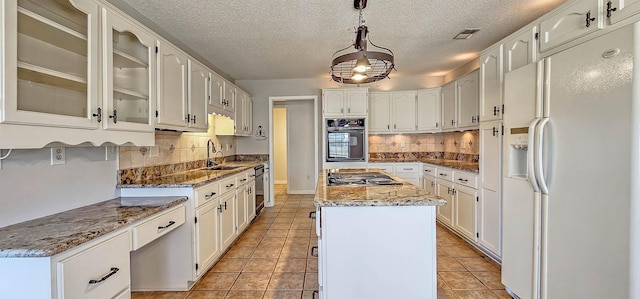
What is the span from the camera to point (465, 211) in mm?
3182

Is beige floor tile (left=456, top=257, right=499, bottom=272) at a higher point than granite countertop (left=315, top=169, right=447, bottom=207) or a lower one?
lower

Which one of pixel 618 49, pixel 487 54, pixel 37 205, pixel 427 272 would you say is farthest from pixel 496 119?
pixel 37 205

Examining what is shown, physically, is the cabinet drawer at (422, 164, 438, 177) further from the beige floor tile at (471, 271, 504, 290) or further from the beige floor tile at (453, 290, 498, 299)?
the beige floor tile at (453, 290, 498, 299)

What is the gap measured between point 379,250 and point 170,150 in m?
2.41

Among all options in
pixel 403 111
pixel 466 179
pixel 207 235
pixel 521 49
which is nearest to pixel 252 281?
pixel 207 235

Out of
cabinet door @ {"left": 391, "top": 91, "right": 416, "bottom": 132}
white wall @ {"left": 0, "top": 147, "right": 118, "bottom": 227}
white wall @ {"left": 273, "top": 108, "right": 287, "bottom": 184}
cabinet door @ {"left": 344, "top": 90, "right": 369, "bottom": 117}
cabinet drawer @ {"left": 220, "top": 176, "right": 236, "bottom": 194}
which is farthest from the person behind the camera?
white wall @ {"left": 273, "top": 108, "right": 287, "bottom": 184}

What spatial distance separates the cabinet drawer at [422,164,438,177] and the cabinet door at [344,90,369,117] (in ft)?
4.11

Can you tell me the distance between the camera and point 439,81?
496 centimetres

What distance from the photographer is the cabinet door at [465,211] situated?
3018 millimetres

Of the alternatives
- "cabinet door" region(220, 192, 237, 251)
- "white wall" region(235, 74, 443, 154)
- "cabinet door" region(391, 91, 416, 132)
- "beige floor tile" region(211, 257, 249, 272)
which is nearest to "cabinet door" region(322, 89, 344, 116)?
"white wall" region(235, 74, 443, 154)

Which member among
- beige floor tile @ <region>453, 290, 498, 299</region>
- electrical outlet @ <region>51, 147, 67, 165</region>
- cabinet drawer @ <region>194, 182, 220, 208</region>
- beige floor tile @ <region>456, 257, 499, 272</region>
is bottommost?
beige floor tile @ <region>453, 290, 498, 299</region>

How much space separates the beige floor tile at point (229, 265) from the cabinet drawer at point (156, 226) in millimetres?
790

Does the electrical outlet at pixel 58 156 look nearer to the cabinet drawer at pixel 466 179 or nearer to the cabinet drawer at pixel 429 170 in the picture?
the cabinet drawer at pixel 466 179

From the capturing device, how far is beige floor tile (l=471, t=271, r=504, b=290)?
2.28 meters
